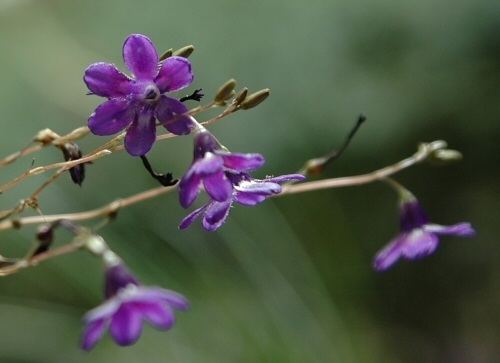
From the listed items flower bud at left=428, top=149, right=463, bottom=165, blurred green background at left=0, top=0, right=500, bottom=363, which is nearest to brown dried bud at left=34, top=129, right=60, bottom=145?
flower bud at left=428, top=149, right=463, bottom=165

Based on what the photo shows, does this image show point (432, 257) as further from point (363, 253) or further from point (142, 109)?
point (142, 109)

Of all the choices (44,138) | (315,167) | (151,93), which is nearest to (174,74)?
(151,93)

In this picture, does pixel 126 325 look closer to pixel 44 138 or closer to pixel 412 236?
pixel 44 138

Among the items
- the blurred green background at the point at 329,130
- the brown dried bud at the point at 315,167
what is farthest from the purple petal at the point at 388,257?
the blurred green background at the point at 329,130

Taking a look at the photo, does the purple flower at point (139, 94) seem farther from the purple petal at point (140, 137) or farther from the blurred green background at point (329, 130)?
the blurred green background at point (329, 130)

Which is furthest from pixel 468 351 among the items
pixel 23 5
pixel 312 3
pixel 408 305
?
pixel 23 5

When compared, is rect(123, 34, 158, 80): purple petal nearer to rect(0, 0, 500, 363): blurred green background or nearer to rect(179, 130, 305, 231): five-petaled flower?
rect(179, 130, 305, 231): five-petaled flower
